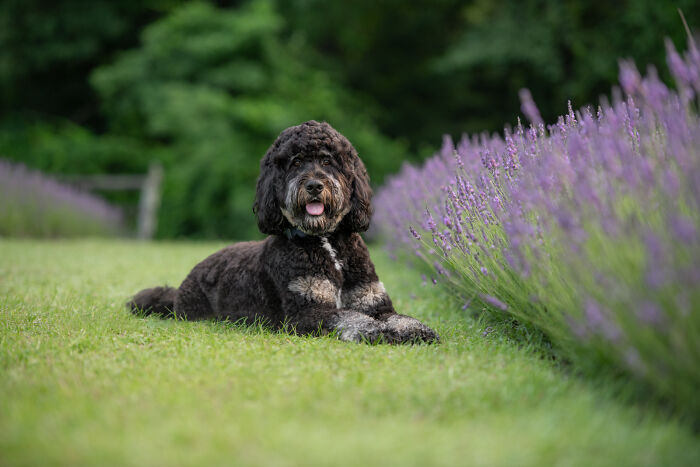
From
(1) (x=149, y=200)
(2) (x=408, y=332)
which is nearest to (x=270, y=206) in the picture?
(2) (x=408, y=332)

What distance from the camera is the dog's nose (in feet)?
13.3

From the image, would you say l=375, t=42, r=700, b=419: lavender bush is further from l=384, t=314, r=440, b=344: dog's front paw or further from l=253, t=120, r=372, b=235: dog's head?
l=253, t=120, r=372, b=235: dog's head

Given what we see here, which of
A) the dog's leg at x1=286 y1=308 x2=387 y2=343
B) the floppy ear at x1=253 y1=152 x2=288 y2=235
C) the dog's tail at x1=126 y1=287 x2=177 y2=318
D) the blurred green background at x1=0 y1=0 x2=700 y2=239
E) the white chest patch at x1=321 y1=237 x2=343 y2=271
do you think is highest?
the blurred green background at x1=0 y1=0 x2=700 y2=239

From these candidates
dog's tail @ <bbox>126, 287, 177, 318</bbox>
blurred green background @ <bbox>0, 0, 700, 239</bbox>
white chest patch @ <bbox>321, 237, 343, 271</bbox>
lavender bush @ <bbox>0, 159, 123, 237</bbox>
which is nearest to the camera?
white chest patch @ <bbox>321, 237, 343, 271</bbox>

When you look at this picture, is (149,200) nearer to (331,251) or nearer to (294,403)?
(331,251)

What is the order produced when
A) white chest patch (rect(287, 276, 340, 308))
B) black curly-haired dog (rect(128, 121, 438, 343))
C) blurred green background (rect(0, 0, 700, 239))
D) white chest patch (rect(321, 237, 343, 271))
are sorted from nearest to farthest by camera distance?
black curly-haired dog (rect(128, 121, 438, 343)), white chest patch (rect(287, 276, 340, 308)), white chest patch (rect(321, 237, 343, 271)), blurred green background (rect(0, 0, 700, 239))

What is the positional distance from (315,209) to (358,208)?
411mm

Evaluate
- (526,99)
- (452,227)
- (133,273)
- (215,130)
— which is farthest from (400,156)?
(526,99)

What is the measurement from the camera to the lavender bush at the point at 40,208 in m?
12.9

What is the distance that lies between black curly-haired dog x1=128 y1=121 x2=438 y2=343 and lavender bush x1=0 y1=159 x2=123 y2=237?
10.4m

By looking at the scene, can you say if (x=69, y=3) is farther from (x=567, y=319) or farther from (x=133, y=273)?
(x=567, y=319)

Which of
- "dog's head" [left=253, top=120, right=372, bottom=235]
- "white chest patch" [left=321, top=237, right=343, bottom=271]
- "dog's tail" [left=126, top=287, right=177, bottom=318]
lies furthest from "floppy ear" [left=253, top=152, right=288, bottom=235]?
"dog's tail" [left=126, top=287, right=177, bottom=318]

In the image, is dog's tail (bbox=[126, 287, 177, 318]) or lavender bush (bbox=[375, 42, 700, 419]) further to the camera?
dog's tail (bbox=[126, 287, 177, 318])

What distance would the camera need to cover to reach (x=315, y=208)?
4.09 m
